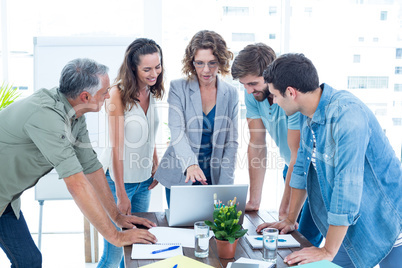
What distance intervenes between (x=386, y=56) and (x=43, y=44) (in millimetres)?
3253

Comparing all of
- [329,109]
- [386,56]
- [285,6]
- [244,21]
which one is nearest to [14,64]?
[244,21]

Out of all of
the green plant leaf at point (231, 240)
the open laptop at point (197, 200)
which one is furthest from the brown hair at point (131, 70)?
the green plant leaf at point (231, 240)

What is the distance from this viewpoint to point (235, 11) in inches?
160

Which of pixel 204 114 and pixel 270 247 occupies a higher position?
pixel 204 114

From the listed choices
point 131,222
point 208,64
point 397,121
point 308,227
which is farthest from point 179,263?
point 397,121

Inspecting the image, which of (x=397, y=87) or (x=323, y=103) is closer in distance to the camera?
(x=323, y=103)

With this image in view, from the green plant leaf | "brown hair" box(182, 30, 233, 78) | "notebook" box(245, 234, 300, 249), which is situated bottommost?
"notebook" box(245, 234, 300, 249)

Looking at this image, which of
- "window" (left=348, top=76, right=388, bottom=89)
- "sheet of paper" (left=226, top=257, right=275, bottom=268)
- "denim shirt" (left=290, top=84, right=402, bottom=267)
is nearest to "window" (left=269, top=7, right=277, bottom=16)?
"window" (left=348, top=76, right=388, bottom=89)

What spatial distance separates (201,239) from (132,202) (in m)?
1.07

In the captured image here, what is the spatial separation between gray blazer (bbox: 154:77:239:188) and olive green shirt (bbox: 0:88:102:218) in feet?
1.70

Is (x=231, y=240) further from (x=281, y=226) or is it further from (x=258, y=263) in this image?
(x=281, y=226)

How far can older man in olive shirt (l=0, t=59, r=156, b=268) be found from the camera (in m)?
1.67

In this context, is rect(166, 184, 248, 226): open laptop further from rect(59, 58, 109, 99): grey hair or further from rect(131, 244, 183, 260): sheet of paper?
rect(59, 58, 109, 99): grey hair

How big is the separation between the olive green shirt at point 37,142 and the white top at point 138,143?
347 millimetres
